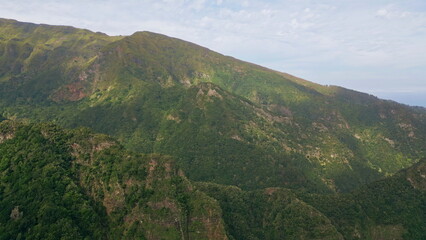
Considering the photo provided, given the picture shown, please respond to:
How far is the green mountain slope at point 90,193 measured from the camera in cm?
8831

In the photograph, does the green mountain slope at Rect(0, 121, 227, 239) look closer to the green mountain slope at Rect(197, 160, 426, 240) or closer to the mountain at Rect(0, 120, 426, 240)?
the mountain at Rect(0, 120, 426, 240)

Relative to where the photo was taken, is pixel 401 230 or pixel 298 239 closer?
pixel 298 239

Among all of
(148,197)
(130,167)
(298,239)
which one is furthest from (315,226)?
(130,167)

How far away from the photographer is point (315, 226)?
110562 millimetres

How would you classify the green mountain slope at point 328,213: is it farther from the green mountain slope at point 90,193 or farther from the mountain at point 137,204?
the green mountain slope at point 90,193

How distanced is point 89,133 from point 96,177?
1994 cm

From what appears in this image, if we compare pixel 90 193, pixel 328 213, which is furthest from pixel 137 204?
pixel 328 213

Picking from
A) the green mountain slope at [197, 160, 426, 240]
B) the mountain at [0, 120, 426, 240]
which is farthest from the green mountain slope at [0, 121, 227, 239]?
the green mountain slope at [197, 160, 426, 240]

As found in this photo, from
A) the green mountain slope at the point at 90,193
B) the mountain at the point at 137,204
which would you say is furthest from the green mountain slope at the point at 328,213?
the green mountain slope at the point at 90,193

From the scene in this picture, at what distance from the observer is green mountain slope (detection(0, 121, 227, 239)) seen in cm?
8831

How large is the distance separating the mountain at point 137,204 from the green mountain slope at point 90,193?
0.89 feet

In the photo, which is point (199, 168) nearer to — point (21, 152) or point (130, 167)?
point (130, 167)

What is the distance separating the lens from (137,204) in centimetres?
9750

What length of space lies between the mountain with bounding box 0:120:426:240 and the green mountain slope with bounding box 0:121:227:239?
10.7 inches
